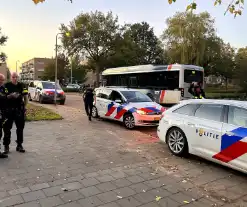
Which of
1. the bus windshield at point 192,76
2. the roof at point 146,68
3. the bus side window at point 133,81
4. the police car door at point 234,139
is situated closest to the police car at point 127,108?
the police car door at point 234,139

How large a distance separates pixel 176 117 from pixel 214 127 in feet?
3.91

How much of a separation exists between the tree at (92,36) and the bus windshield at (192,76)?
23328mm

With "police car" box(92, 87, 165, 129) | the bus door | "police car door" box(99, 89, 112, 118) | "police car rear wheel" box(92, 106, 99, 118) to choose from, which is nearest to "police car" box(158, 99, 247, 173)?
"police car" box(92, 87, 165, 129)

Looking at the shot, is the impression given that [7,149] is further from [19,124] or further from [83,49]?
[83,49]

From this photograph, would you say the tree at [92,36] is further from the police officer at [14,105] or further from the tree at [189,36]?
the police officer at [14,105]

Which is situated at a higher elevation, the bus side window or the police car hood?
the bus side window

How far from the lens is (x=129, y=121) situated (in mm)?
9719

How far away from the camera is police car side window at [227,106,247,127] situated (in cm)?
488

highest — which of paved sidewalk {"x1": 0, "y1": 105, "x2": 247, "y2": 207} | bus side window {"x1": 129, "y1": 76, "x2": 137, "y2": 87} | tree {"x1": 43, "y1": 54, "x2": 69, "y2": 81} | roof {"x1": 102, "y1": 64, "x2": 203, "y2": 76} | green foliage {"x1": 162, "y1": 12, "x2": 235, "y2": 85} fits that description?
green foliage {"x1": 162, "y1": 12, "x2": 235, "y2": 85}

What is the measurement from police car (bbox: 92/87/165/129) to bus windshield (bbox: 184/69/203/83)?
6.75 meters

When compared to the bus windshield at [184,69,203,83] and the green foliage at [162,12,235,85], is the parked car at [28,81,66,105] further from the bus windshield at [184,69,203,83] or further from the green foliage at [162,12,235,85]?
the green foliage at [162,12,235,85]

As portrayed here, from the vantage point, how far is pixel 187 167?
534cm

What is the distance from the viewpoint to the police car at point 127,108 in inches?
371

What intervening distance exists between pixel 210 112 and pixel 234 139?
907 millimetres
